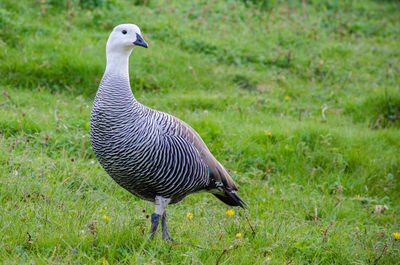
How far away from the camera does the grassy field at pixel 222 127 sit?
3.94 meters

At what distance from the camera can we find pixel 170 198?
4.20 meters

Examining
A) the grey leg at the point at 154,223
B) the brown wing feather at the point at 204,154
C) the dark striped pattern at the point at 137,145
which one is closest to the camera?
the dark striped pattern at the point at 137,145

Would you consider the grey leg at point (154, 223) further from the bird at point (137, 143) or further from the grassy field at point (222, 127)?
the grassy field at point (222, 127)

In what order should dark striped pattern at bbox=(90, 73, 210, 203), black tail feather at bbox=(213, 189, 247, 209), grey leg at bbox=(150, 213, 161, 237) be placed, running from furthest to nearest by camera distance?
black tail feather at bbox=(213, 189, 247, 209)
grey leg at bbox=(150, 213, 161, 237)
dark striped pattern at bbox=(90, 73, 210, 203)

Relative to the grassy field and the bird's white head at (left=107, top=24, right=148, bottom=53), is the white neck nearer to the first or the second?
the bird's white head at (left=107, top=24, right=148, bottom=53)

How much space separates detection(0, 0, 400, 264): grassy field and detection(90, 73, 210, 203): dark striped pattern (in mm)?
409

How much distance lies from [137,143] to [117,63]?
734 mm

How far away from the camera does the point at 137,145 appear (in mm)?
3859

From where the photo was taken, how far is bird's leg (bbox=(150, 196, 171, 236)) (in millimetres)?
4012

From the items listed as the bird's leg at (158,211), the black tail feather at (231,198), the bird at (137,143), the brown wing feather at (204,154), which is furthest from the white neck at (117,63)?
the black tail feather at (231,198)

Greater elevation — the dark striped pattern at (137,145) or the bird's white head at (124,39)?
the bird's white head at (124,39)

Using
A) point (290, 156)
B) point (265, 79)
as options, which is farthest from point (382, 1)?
point (290, 156)

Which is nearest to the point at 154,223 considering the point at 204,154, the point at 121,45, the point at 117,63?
the point at 204,154

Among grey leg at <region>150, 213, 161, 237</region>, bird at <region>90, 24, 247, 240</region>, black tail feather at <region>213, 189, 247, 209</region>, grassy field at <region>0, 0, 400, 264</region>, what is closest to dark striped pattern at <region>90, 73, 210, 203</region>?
bird at <region>90, 24, 247, 240</region>
